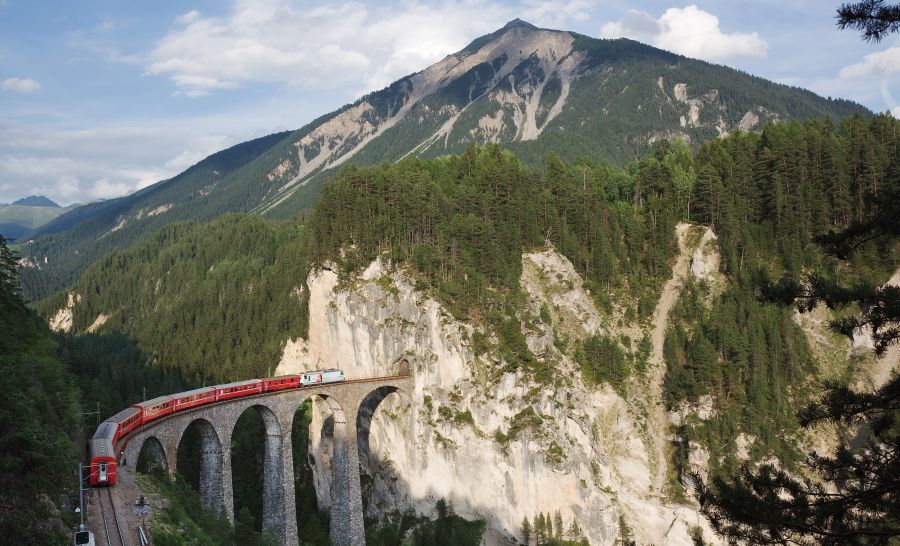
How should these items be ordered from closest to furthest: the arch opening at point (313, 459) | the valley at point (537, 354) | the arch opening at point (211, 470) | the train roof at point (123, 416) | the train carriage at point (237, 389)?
the train roof at point (123, 416) → the arch opening at point (211, 470) → the train carriage at point (237, 389) → the valley at point (537, 354) → the arch opening at point (313, 459)

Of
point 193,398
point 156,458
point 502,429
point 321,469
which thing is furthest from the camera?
point 321,469

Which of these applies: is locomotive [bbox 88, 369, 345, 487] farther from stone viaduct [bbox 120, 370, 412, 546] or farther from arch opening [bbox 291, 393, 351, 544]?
arch opening [bbox 291, 393, 351, 544]

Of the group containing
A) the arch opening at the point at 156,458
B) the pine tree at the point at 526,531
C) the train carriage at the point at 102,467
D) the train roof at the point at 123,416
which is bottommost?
the pine tree at the point at 526,531

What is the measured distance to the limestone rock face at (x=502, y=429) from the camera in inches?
2576

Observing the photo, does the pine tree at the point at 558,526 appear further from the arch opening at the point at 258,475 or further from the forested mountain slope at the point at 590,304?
the arch opening at the point at 258,475

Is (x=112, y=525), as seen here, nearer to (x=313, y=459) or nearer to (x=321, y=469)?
(x=321, y=469)

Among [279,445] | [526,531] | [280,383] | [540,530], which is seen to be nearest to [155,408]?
[280,383]

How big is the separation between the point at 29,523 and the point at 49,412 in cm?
2480

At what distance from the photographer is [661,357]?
7369 centimetres

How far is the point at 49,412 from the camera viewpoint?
39719 mm

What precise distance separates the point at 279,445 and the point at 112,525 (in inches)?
1269

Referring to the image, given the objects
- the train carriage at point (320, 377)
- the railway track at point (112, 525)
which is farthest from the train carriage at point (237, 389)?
the railway track at point (112, 525)

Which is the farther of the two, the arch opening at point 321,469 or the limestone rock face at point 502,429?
the arch opening at point 321,469

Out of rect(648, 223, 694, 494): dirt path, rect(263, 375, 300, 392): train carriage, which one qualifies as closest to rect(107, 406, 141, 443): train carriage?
rect(263, 375, 300, 392): train carriage
